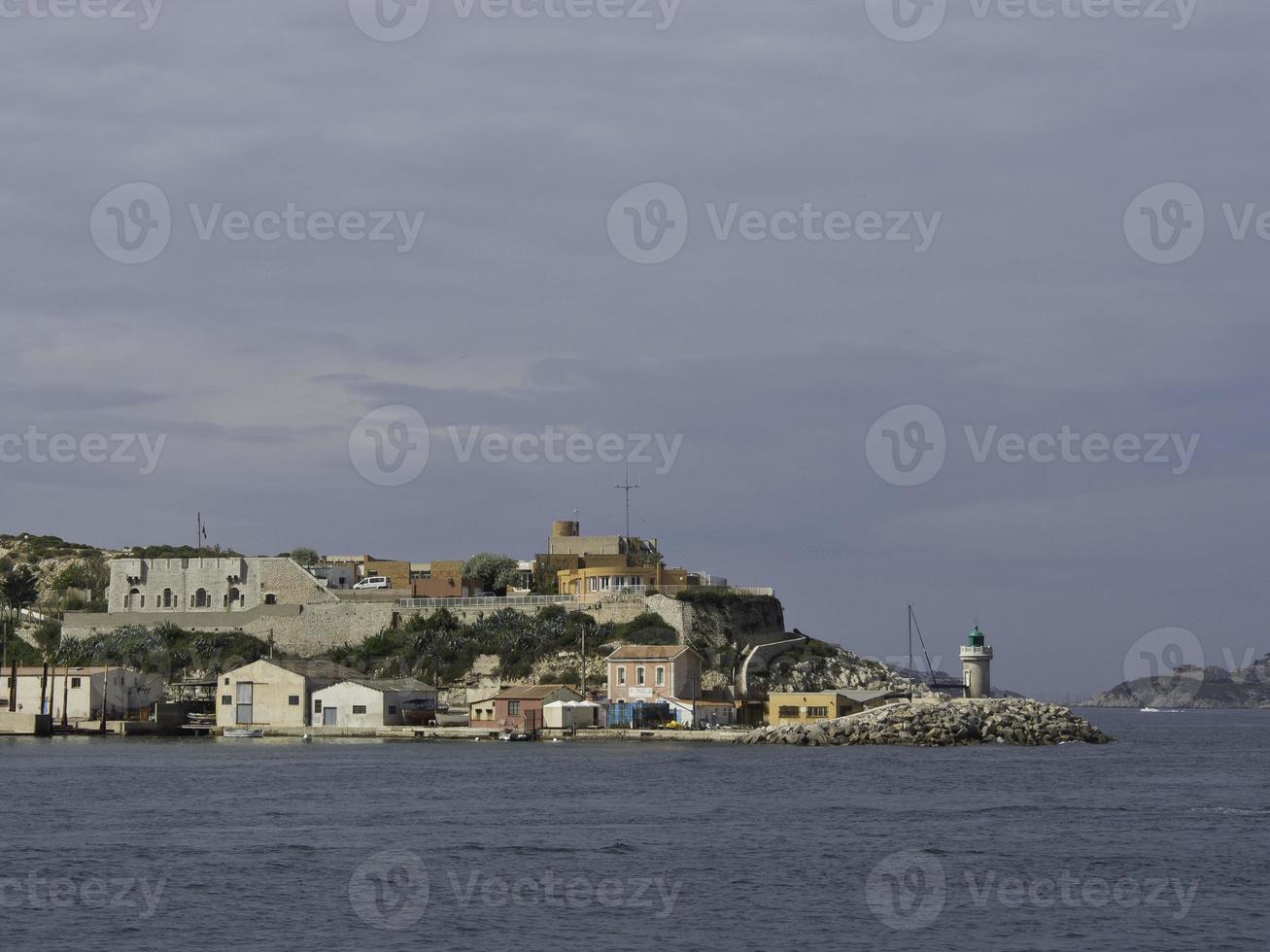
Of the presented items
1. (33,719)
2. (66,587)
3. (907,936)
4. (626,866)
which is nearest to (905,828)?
(626,866)

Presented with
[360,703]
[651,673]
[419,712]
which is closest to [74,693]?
[360,703]

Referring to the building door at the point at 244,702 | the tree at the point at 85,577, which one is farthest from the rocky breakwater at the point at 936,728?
the tree at the point at 85,577

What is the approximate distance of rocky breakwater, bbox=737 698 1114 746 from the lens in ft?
217

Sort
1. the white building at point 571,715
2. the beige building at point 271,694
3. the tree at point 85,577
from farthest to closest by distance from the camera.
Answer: the tree at point 85,577, the beige building at point 271,694, the white building at point 571,715

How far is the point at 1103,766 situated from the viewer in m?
54.9

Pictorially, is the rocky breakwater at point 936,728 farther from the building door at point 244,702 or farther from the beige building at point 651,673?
the building door at point 244,702

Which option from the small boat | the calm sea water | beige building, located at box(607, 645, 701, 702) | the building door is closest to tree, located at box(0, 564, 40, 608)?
the building door

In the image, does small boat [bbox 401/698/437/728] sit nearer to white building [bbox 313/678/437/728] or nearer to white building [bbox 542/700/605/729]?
white building [bbox 313/678/437/728]

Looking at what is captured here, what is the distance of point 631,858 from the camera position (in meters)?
31.4

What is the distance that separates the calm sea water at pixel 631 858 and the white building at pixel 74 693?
88.9 feet

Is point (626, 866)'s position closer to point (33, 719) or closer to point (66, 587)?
point (33, 719)

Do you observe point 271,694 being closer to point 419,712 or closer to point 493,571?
point 419,712

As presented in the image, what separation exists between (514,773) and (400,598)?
36706 millimetres

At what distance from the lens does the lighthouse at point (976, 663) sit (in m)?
82.7
